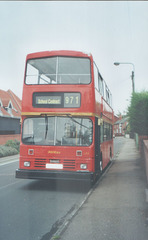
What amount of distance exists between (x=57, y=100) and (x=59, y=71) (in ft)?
3.03

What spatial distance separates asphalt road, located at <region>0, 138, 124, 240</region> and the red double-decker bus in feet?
1.95

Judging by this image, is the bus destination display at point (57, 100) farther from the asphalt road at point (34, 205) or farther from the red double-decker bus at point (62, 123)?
the asphalt road at point (34, 205)

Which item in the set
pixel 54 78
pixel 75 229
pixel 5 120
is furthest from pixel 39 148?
pixel 5 120

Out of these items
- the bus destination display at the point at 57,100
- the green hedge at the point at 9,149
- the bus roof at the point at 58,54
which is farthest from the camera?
the green hedge at the point at 9,149

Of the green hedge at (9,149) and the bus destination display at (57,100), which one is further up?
the bus destination display at (57,100)

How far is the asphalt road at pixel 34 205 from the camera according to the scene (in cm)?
483

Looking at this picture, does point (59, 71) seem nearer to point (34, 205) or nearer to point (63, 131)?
point (63, 131)

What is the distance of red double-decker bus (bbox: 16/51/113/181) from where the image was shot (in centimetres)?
830

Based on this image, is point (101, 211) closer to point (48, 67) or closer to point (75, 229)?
point (75, 229)

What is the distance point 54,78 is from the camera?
28.6 ft

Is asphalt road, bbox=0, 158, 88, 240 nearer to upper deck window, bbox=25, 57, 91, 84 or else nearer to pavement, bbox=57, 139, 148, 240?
pavement, bbox=57, 139, 148, 240

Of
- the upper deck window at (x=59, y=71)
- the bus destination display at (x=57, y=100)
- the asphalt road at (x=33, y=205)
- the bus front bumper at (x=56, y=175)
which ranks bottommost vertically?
the asphalt road at (x=33, y=205)

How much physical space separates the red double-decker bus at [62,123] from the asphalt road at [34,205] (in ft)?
1.95

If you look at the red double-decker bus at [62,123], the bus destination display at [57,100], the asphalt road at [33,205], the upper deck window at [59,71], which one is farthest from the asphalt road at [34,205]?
the upper deck window at [59,71]
